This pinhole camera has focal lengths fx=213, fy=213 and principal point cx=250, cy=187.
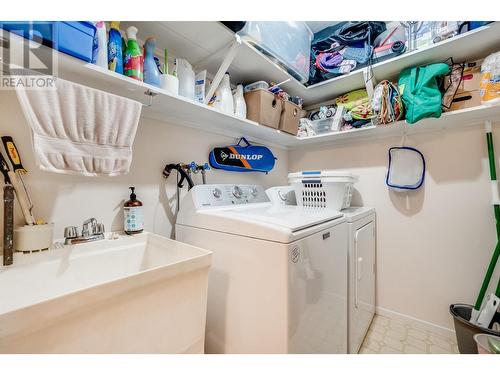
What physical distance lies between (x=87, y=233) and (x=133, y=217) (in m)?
0.22

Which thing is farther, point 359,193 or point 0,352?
point 359,193

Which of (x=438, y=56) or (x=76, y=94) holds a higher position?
(x=438, y=56)

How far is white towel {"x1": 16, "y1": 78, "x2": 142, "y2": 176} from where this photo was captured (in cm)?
78

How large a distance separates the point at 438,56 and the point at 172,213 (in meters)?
2.24

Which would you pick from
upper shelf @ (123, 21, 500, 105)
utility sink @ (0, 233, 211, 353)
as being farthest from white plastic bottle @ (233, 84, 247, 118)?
utility sink @ (0, 233, 211, 353)

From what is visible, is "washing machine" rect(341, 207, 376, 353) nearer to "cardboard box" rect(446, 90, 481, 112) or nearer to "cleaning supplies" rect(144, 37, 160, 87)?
"cardboard box" rect(446, 90, 481, 112)

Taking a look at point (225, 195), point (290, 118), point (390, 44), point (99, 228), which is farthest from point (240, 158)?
point (390, 44)

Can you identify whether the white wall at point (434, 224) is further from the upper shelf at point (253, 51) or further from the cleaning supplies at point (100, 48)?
the cleaning supplies at point (100, 48)

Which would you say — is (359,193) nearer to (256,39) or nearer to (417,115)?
(417,115)

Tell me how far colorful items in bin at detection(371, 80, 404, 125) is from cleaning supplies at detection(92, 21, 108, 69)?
1.85 meters

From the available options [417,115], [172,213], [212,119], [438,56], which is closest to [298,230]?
[172,213]

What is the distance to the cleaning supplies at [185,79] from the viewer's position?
4.27 ft

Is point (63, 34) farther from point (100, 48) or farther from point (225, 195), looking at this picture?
point (225, 195)

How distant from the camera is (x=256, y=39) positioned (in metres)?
1.29
